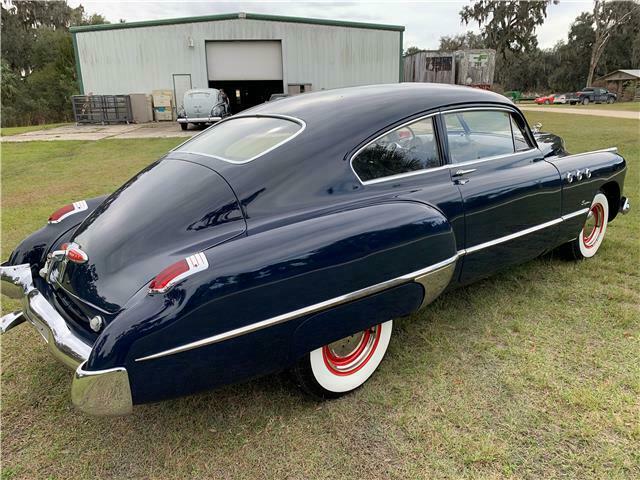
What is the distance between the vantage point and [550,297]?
3.32 meters

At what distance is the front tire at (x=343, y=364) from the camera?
218 centimetres

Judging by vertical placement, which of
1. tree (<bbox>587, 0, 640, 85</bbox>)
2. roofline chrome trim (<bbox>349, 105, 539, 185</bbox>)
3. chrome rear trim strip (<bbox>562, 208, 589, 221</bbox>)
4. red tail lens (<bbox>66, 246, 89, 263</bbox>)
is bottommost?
chrome rear trim strip (<bbox>562, 208, 589, 221</bbox>)

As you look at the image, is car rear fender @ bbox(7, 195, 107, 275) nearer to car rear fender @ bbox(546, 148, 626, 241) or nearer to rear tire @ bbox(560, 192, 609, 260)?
car rear fender @ bbox(546, 148, 626, 241)

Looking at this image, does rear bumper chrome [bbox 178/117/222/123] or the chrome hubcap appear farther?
rear bumper chrome [bbox 178/117/222/123]

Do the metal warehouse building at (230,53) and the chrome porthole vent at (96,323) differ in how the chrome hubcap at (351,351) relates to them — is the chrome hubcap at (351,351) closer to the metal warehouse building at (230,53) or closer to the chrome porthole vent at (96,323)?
the chrome porthole vent at (96,323)

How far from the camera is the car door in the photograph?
279 cm

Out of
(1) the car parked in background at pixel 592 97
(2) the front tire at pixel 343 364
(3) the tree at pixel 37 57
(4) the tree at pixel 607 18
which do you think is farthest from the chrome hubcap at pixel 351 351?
(4) the tree at pixel 607 18

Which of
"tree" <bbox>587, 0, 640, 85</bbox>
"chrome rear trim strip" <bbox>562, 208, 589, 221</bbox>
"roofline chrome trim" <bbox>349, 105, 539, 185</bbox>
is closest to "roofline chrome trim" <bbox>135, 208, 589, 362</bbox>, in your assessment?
"roofline chrome trim" <bbox>349, 105, 539, 185</bbox>

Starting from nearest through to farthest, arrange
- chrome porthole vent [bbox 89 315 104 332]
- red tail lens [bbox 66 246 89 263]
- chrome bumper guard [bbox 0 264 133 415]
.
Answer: chrome bumper guard [bbox 0 264 133 415] < chrome porthole vent [bbox 89 315 104 332] < red tail lens [bbox 66 246 89 263]

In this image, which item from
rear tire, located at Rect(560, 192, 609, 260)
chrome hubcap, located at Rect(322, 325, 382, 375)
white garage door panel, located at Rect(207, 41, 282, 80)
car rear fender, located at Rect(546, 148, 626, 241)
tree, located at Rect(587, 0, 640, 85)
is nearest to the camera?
chrome hubcap, located at Rect(322, 325, 382, 375)

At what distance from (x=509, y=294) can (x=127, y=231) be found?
8.74 feet

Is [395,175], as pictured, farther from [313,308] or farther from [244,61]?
[244,61]

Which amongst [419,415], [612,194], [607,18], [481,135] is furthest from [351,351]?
[607,18]

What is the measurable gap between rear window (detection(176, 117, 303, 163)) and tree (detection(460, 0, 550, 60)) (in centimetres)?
6123
